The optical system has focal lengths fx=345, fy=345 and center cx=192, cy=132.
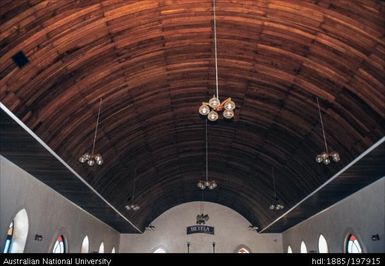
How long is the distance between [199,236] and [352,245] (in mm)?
16009

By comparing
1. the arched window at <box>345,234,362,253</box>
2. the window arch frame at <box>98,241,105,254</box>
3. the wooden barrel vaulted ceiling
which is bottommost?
the arched window at <box>345,234,362,253</box>

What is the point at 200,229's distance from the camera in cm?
2997

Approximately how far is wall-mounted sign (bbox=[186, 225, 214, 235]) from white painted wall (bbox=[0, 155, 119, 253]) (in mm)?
9959

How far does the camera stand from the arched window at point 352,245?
50.9 feet

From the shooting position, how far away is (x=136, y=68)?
37.0 ft

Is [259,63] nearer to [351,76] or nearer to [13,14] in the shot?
[351,76]

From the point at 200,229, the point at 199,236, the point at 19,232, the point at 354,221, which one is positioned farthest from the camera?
the point at 199,236

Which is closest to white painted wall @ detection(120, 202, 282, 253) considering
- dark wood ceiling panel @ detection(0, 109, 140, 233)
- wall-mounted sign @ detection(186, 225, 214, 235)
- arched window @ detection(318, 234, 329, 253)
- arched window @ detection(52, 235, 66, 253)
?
wall-mounted sign @ detection(186, 225, 214, 235)

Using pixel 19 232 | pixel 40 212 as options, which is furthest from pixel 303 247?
pixel 19 232

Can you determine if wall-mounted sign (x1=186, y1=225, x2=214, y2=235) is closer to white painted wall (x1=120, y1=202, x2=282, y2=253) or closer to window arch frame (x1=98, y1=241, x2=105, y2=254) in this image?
white painted wall (x1=120, y1=202, x2=282, y2=253)

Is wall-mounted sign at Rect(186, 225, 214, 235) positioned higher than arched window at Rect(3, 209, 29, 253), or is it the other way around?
wall-mounted sign at Rect(186, 225, 214, 235)

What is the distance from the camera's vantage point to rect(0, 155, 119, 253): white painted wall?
450 inches

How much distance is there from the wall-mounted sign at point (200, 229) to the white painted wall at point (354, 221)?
9.50m

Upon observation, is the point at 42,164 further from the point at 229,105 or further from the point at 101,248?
the point at 101,248
